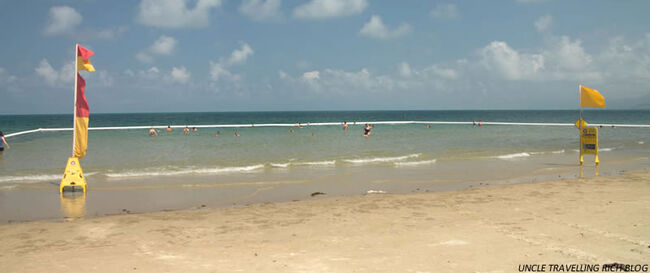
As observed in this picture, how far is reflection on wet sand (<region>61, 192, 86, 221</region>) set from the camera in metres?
8.52

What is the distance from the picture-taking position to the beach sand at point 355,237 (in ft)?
16.9

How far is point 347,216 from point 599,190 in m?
5.89

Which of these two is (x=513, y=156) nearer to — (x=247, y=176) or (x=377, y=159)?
(x=377, y=159)

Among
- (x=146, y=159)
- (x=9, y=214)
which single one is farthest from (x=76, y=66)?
(x=146, y=159)

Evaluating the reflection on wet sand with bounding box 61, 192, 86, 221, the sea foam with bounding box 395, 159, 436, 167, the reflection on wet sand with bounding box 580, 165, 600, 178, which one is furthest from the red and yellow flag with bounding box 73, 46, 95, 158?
the reflection on wet sand with bounding box 580, 165, 600, 178

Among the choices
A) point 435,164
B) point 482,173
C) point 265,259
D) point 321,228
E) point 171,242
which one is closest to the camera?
point 265,259

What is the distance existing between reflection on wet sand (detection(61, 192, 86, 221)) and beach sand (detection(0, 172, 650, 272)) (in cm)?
77

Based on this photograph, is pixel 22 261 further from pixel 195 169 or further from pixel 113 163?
pixel 113 163

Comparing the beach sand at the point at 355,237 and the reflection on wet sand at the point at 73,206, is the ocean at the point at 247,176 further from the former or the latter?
the beach sand at the point at 355,237

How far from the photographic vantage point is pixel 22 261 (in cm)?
550

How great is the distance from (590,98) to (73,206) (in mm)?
13616

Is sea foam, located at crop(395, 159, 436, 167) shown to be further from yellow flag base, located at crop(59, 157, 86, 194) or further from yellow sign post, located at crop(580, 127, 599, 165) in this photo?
yellow flag base, located at crop(59, 157, 86, 194)

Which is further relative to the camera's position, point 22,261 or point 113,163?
point 113,163

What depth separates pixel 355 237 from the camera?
637 centimetres
